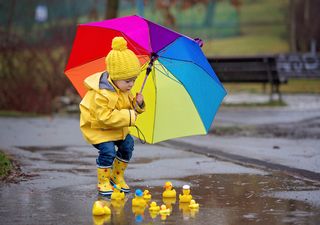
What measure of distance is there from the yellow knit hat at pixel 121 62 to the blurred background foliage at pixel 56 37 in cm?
1076

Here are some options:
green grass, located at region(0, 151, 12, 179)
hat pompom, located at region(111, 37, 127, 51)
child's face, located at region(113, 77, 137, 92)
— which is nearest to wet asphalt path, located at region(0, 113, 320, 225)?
green grass, located at region(0, 151, 12, 179)

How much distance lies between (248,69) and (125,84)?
Answer: 13.3 m

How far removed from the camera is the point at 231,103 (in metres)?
21.0

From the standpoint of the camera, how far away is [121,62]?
788 centimetres

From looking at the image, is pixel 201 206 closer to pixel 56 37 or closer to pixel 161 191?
pixel 161 191

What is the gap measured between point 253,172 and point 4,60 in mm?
10553

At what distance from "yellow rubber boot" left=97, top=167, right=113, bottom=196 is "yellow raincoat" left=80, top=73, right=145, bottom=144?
1.00ft

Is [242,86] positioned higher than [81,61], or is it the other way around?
[81,61]

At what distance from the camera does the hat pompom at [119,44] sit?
7.88 meters

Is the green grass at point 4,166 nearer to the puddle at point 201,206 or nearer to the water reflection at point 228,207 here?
the puddle at point 201,206

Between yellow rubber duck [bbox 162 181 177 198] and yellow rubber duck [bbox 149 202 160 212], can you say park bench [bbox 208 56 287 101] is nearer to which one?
yellow rubber duck [bbox 162 181 177 198]

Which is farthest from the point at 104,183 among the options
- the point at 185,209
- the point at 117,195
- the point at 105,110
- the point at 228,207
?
the point at 228,207

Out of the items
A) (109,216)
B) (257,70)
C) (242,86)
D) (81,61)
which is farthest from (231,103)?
(109,216)

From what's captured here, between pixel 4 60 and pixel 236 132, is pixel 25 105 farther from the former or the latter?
pixel 236 132
